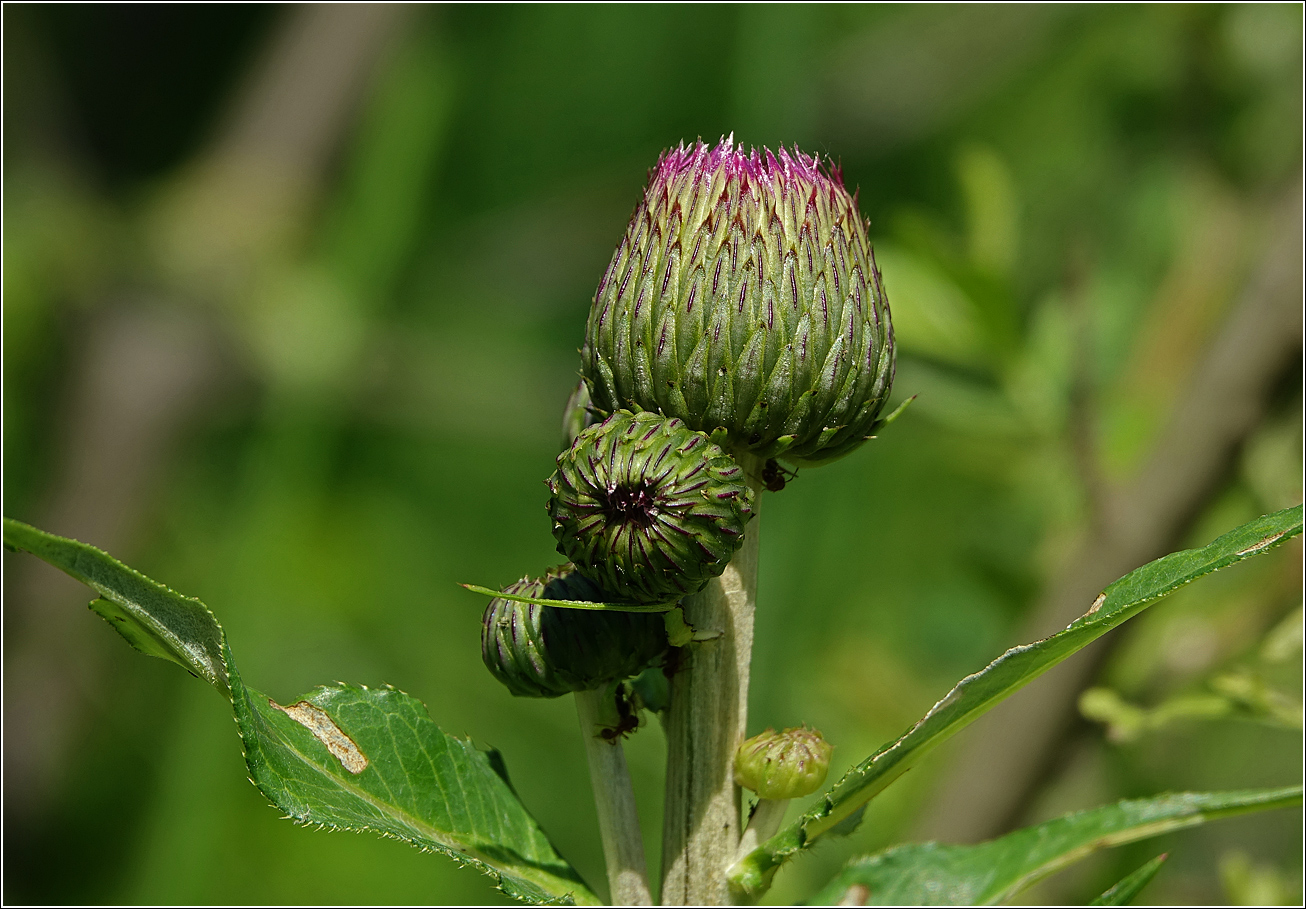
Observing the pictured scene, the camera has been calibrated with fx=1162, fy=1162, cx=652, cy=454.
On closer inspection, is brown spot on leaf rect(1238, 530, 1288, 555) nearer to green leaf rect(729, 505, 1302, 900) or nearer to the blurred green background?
green leaf rect(729, 505, 1302, 900)

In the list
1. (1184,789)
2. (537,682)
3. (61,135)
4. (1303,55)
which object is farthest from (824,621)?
(61,135)

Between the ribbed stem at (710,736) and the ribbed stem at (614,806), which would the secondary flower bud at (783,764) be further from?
the ribbed stem at (614,806)

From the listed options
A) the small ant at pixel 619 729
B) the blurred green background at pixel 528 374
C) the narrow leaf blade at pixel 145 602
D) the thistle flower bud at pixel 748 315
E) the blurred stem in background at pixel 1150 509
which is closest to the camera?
the narrow leaf blade at pixel 145 602

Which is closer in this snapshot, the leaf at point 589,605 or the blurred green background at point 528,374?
the leaf at point 589,605

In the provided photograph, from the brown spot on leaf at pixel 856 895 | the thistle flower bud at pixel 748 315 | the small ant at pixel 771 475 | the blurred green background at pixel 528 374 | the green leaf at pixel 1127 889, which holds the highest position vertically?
the blurred green background at pixel 528 374

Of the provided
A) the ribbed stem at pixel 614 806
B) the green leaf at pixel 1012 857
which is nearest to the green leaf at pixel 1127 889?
the green leaf at pixel 1012 857

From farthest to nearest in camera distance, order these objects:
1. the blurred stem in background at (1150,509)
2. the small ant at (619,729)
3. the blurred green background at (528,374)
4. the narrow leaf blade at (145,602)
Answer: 1. the blurred green background at (528,374)
2. the blurred stem in background at (1150,509)
3. the small ant at (619,729)
4. the narrow leaf blade at (145,602)

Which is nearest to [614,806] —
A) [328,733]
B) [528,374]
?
[328,733]

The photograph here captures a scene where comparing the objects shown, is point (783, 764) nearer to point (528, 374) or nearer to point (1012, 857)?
point (1012, 857)

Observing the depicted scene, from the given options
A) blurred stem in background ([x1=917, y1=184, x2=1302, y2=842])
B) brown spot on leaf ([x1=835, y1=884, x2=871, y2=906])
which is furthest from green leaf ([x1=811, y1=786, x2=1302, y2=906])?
blurred stem in background ([x1=917, y1=184, x2=1302, y2=842])
